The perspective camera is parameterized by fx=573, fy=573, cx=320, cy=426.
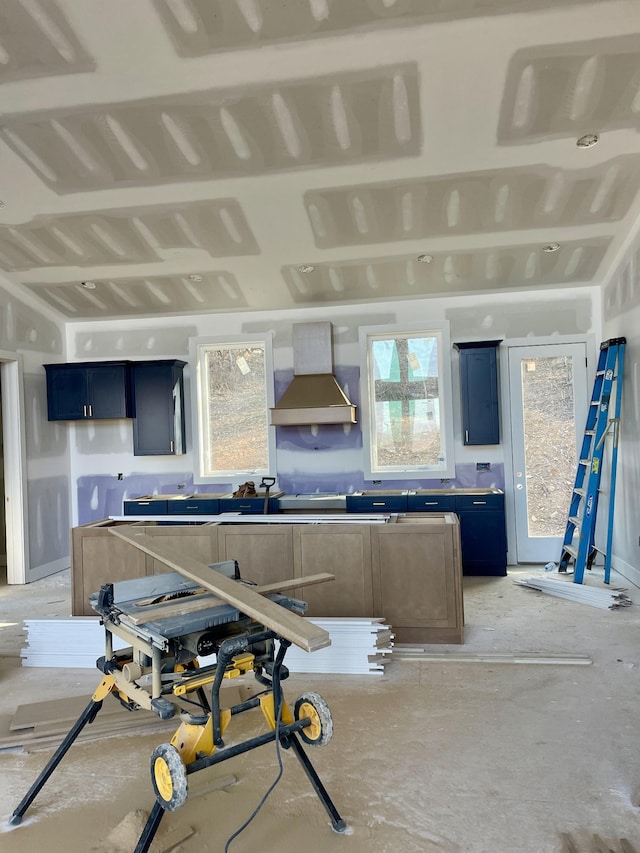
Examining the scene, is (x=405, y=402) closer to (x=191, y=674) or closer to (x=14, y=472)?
(x=14, y=472)

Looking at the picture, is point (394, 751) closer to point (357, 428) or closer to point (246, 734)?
point (246, 734)

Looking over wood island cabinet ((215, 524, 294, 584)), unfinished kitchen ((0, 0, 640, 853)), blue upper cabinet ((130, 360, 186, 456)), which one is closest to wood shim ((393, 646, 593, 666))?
unfinished kitchen ((0, 0, 640, 853))

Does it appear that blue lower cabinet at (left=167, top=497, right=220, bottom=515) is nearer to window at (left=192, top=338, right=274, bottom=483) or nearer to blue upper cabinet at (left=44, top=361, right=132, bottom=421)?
window at (left=192, top=338, right=274, bottom=483)

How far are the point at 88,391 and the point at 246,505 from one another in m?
2.17

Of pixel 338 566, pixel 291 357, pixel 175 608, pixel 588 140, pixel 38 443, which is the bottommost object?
pixel 338 566

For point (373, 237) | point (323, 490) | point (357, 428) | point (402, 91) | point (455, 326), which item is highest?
point (402, 91)

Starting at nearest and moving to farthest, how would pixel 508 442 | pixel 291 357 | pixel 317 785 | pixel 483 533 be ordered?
pixel 317 785 → pixel 483 533 → pixel 508 442 → pixel 291 357

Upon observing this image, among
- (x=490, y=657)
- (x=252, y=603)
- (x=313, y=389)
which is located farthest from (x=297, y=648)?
(x=313, y=389)

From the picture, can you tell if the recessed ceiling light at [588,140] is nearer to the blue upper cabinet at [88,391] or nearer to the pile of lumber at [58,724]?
the pile of lumber at [58,724]

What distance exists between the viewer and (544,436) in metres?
5.86

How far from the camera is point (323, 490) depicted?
6.24 metres

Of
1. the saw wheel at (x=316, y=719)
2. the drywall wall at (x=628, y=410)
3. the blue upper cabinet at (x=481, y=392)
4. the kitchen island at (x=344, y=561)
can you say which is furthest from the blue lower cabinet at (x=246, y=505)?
the saw wheel at (x=316, y=719)

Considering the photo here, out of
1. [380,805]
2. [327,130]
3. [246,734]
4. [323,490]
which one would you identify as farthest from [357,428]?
[380,805]

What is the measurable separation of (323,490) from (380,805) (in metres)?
4.14
